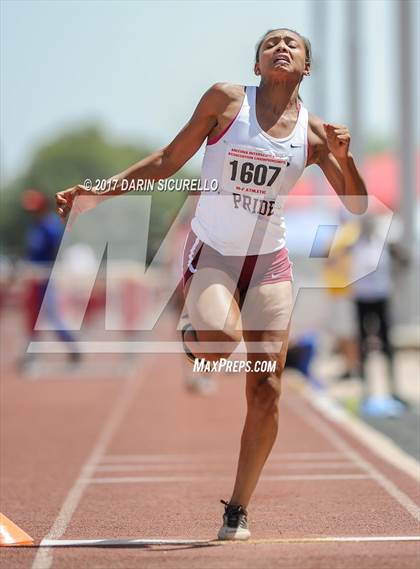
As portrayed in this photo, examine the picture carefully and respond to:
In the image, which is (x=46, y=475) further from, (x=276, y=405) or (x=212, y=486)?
(x=276, y=405)

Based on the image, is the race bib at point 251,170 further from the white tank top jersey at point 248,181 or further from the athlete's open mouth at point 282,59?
the athlete's open mouth at point 282,59

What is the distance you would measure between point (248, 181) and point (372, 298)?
8.41 metres

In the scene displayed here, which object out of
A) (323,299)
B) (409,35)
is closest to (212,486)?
(409,35)

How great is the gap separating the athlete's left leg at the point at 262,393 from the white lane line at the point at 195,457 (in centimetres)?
394

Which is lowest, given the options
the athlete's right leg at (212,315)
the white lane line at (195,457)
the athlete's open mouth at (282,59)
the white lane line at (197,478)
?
the white lane line at (195,457)

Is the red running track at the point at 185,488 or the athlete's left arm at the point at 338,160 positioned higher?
the athlete's left arm at the point at 338,160

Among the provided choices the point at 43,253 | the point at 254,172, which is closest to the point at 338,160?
the point at 254,172

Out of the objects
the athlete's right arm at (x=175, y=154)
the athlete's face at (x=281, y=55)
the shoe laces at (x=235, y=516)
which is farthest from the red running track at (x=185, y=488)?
the athlete's face at (x=281, y=55)

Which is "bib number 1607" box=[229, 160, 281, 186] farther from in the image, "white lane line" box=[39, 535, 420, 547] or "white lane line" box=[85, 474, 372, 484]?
"white lane line" box=[85, 474, 372, 484]

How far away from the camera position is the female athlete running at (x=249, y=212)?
6.29m

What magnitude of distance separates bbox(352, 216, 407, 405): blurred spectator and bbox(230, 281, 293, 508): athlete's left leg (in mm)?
8056

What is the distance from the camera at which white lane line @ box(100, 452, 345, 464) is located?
10.4 meters

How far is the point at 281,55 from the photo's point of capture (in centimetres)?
632

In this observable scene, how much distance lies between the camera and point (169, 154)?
21.0 feet
